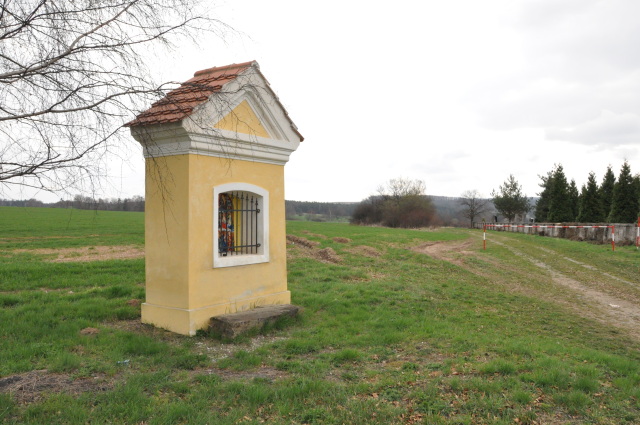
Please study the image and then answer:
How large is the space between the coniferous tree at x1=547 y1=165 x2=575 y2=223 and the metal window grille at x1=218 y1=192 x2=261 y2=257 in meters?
42.9

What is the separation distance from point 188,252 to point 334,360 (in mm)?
2640

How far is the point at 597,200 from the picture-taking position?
37312mm

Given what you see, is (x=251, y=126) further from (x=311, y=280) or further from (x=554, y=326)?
(x=554, y=326)

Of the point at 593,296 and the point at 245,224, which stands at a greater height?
the point at 245,224

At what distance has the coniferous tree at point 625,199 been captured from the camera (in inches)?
1206

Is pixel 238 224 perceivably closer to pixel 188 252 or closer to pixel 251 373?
pixel 188 252

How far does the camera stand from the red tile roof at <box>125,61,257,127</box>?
4.67m

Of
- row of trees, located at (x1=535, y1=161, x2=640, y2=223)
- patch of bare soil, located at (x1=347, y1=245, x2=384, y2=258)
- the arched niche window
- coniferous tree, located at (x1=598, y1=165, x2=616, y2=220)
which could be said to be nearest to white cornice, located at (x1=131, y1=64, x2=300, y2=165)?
the arched niche window

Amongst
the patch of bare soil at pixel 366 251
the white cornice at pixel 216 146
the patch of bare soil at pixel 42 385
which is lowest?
the patch of bare soil at pixel 42 385

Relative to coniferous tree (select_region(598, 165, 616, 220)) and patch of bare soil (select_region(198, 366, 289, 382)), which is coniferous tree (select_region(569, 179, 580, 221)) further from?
patch of bare soil (select_region(198, 366, 289, 382))

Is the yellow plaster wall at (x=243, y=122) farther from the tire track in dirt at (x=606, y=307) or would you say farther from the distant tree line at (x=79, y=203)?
the tire track in dirt at (x=606, y=307)

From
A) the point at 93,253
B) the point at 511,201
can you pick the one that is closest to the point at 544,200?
the point at 511,201

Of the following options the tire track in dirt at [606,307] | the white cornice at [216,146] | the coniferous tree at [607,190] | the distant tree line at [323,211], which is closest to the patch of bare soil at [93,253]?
the white cornice at [216,146]

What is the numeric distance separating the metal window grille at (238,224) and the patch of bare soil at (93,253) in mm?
8687
